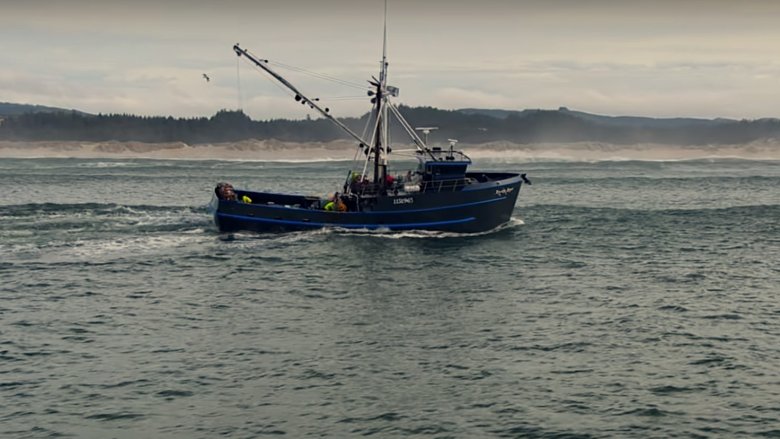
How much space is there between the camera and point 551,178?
427 feet

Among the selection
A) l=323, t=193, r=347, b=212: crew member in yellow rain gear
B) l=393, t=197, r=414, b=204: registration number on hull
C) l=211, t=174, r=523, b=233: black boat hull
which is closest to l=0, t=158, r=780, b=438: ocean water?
l=211, t=174, r=523, b=233: black boat hull

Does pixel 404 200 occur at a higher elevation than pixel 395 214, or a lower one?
higher

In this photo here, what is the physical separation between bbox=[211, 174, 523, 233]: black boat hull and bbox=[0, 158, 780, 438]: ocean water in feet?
Answer: 3.09

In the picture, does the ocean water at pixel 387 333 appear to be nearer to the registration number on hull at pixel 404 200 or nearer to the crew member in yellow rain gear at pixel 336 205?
the crew member in yellow rain gear at pixel 336 205

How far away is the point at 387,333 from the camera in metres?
33.4

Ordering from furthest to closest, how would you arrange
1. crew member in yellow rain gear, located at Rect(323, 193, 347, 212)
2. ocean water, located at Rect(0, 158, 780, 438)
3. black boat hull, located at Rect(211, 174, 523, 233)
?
crew member in yellow rain gear, located at Rect(323, 193, 347, 212) → black boat hull, located at Rect(211, 174, 523, 233) → ocean water, located at Rect(0, 158, 780, 438)

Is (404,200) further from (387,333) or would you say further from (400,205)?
(387,333)

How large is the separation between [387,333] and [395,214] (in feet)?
79.7

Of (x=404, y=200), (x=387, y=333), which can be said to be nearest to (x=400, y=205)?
(x=404, y=200)

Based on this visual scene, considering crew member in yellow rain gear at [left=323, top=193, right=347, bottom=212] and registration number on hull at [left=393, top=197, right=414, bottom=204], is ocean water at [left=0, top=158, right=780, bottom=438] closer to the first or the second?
crew member in yellow rain gear at [left=323, top=193, right=347, bottom=212]

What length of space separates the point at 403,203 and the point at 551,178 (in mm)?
76496

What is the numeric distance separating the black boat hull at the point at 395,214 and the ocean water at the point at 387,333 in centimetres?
94

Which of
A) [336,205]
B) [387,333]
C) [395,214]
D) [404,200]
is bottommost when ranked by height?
[387,333]

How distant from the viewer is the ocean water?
80.3 feet
